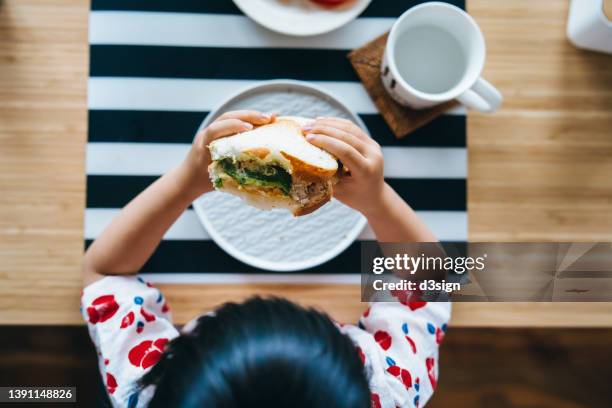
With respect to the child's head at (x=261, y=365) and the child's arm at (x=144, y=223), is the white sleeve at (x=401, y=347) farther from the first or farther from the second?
the child's arm at (x=144, y=223)

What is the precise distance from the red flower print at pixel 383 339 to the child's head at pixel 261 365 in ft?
0.66

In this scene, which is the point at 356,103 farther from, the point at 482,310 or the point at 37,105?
the point at 37,105

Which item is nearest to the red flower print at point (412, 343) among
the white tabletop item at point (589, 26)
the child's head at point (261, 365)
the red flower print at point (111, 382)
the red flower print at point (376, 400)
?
the red flower print at point (376, 400)

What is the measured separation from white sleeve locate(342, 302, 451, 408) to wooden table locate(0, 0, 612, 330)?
0.06 m

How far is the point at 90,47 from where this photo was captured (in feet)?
2.90

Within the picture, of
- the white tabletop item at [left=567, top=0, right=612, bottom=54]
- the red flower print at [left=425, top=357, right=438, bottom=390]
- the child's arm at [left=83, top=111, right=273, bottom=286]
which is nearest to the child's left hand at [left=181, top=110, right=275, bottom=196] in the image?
the child's arm at [left=83, top=111, right=273, bottom=286]

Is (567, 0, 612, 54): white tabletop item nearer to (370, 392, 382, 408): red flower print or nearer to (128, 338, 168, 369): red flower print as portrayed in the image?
(370, 392, 382, 408): red flower print

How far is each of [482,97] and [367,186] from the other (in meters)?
0.25

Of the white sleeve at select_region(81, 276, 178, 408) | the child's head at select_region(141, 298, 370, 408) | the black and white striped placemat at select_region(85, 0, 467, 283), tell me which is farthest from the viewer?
the black and white striped placemat at select_region(85, 0, 467, 283)

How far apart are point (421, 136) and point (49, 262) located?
0.68 m

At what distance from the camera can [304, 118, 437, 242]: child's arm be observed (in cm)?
68

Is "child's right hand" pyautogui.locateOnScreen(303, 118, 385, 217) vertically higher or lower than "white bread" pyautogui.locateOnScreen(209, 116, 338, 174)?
lower

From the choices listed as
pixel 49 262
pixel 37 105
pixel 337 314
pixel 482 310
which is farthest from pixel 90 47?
pixel 482 310

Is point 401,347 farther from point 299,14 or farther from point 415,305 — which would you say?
point 299,14
